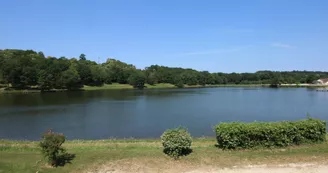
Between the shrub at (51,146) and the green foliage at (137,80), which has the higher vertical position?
the green foliage at (137,80)

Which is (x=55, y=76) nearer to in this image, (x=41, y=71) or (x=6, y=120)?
(x=41, y=71)

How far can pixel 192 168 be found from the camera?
9.84m

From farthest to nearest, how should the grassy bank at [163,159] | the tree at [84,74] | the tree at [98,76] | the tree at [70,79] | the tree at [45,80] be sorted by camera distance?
the tree at [98,76]
the tree at [84,74]
the tree at [70,79]
the tree at [45,80]
the grassy bank at [163,159]

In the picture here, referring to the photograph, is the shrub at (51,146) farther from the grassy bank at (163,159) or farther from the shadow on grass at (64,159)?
the grassy bank at (163,159)

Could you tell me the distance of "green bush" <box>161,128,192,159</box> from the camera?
10969 mm

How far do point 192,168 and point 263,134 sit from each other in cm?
415

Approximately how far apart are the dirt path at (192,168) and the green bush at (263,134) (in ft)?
7.25

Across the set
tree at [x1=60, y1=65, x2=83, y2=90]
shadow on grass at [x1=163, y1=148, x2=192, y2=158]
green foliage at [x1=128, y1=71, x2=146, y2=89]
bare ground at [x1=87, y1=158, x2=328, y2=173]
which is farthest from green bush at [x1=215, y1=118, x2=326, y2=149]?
green foliage at [x1=128, y1=71, x2=146, y2=89]

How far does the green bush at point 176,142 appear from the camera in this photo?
36.0ft

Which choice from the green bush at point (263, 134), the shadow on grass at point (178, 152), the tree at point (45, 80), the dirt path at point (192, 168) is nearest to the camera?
the dirt path at point (192, 168)

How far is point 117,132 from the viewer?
26.5 metres

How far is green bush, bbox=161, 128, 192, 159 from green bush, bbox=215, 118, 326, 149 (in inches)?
72.4

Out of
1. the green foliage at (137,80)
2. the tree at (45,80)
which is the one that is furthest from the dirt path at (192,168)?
the green foliage at (137,80)

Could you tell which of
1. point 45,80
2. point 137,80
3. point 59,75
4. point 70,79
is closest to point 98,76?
point 137,80
